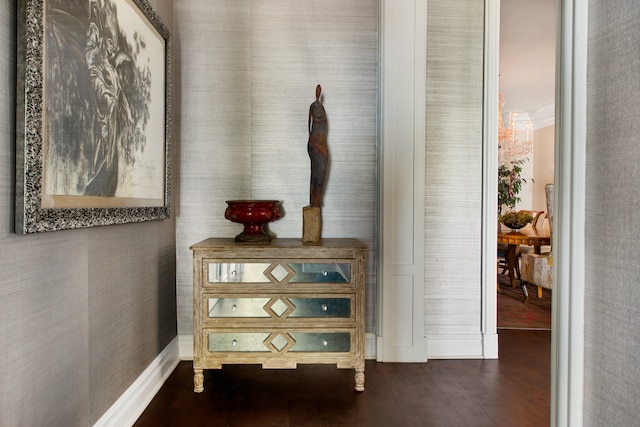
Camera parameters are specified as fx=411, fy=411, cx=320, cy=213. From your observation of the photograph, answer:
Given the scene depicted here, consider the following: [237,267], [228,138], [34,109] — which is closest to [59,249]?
[34,109]

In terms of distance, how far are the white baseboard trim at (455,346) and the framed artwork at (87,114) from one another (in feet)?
6.40

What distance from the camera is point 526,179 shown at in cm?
832

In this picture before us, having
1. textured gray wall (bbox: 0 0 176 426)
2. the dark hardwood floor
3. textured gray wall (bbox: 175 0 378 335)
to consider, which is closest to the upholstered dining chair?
the dark hardwood floor

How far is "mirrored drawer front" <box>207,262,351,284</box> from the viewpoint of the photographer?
2.21m

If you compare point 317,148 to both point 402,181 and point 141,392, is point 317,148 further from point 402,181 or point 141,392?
point 141,392

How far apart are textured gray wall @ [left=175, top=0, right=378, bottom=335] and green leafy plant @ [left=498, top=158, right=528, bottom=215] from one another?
19.1 ft

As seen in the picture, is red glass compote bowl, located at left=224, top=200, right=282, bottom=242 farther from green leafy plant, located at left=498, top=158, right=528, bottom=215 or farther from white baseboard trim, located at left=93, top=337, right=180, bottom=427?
green leafy plant, located at left=498, top=158, right=528, bottom=215

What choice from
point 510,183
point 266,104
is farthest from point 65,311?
point 510,183

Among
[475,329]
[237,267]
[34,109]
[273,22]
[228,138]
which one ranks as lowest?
[475,329]

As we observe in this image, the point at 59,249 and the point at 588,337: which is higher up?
the point at 59,249

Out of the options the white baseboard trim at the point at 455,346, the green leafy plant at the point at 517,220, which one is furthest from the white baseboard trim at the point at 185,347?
the green leafy plant at the point at 517,220

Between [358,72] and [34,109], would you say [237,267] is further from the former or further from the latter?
[358,72]

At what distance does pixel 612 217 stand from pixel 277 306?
1625 millimetres

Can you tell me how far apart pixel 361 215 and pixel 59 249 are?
1809 mm
